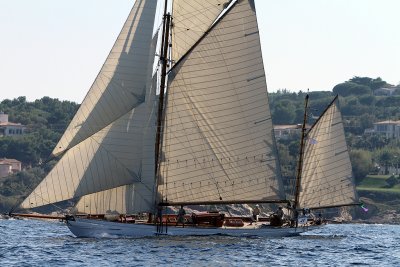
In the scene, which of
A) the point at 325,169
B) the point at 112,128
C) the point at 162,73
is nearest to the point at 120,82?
the point at 112,128

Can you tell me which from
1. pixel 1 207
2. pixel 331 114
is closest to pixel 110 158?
pixel 331 114

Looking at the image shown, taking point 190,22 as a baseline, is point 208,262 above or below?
below

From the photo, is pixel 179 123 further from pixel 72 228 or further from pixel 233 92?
pixel 72 228

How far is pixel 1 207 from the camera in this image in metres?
186

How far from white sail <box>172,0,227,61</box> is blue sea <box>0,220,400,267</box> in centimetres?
1102

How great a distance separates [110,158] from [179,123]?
5.23m

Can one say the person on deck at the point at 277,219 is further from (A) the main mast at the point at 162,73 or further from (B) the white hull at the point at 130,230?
(A) the main mast at the point at 162,73

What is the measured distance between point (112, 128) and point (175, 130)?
4662 millimetres

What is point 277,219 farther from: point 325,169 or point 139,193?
point 139,193

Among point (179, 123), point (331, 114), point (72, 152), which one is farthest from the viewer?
point (331, 114)

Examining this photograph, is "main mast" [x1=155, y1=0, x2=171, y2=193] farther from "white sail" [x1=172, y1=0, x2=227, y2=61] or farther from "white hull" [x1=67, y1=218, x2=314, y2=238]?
"white hull" [x1=67, y1=218, x2=314, y2=238]

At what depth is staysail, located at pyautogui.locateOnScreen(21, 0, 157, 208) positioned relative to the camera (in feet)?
219

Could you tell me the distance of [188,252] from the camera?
6397cm

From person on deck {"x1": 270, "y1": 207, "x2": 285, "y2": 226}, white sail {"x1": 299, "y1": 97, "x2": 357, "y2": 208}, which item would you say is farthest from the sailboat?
white sail {"x1": 299, "y1": 97, "x2": 357, "y2": 208}
